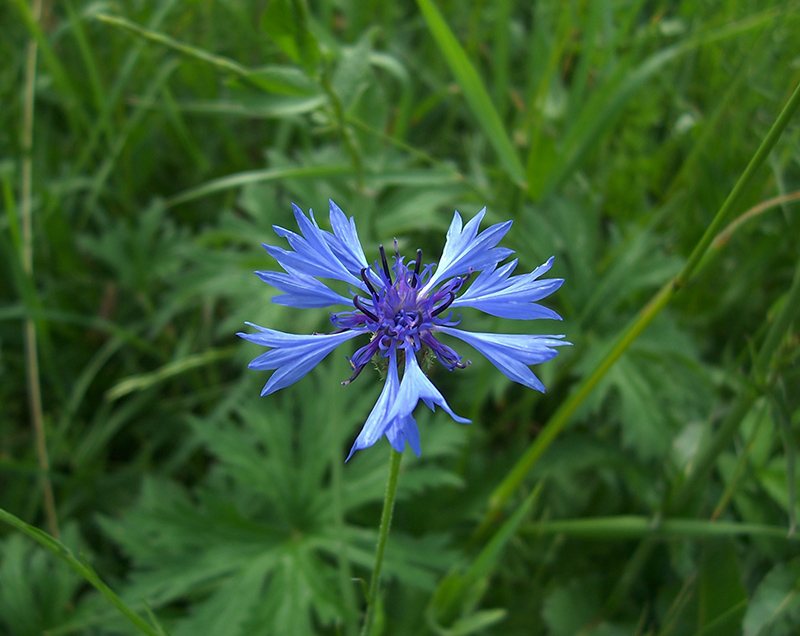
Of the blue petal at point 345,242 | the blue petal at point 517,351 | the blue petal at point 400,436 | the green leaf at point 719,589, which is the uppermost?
the blue petal at point 345,242

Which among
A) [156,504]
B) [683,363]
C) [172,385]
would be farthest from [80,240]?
[683,363]

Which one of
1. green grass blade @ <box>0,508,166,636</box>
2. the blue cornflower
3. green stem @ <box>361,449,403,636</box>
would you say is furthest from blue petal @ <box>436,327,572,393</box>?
green grass blade @ <box>0,508,166,636</box>

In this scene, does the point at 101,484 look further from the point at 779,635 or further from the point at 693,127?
the point at 693,127

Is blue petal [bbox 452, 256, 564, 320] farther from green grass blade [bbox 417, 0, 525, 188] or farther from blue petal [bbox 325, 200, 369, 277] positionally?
green grass blade [bbox 417, 0, 525, 188]

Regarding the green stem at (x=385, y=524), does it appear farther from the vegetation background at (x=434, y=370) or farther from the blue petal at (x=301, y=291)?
the vegetation background at (x=434, y=370)

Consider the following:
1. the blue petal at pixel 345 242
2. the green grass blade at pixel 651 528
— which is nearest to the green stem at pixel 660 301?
the green grass blade at pixel 651 528

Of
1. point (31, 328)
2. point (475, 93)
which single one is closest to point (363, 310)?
point (475, 93)
